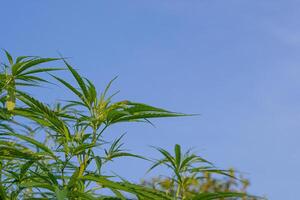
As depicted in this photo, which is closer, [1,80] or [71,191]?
[71,191]

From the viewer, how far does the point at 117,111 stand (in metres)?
2.91

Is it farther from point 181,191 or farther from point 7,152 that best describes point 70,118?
point 181,191

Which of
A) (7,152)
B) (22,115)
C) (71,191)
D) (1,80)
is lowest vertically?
(71,191)

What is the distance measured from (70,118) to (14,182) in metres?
0.48

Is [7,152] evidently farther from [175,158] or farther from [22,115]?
[175,158]

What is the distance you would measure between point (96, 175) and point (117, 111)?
1.14 ft

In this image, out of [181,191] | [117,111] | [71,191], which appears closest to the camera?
[71,191]

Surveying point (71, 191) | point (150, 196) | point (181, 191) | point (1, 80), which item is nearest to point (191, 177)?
point (181, 191)

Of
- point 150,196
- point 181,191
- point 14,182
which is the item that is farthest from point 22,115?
point 181,191

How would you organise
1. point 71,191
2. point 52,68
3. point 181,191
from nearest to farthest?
point 71,191, point 52,68, point 181,191

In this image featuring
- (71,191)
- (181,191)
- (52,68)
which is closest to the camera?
(71,191)

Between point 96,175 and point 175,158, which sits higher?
point 175,158

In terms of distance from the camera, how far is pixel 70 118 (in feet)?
10.8

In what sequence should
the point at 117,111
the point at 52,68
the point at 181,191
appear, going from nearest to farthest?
1. the point at 117,111
2. the point at 52,68
3. the point at 181,191
